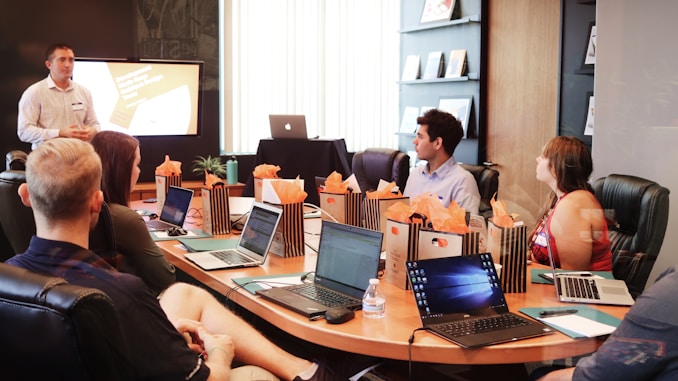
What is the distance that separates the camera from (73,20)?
6.23 meters

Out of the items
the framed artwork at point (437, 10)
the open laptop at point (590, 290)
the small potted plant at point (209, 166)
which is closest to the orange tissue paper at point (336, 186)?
the open laptop at point (590, 290)

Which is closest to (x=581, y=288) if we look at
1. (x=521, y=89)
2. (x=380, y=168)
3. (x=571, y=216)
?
(x=571, y=216)

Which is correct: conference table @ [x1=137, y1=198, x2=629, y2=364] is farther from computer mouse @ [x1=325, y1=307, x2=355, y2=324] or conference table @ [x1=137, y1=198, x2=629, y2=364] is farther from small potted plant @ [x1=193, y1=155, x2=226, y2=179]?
small potted plant @ [x1=193, y1=155, x2=226, y2=179]

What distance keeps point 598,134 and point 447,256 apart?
1.88 metres

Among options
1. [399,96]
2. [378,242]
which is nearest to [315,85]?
[399,96]

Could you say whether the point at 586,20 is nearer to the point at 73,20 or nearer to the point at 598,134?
the point at 598,134

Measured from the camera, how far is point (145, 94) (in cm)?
638

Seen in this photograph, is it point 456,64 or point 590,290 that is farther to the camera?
point 456,64

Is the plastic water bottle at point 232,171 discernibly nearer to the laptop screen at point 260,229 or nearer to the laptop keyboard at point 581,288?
the laptop screen at point 260,229

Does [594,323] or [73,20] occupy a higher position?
[73,20]

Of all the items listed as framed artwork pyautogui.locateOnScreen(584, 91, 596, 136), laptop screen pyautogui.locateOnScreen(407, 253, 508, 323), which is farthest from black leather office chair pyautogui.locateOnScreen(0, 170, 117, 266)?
framed artwork pyautogui.locateOnScreen(584, 91, 596, 136)

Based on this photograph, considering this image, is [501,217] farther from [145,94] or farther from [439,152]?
[145,94]

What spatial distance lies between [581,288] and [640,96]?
4.58 ft

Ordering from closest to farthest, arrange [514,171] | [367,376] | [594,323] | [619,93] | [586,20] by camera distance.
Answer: [594,323], [367,376], [619,93], [586,20], [514,171]
